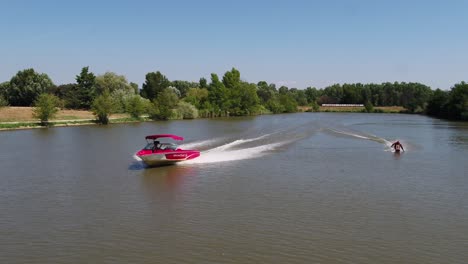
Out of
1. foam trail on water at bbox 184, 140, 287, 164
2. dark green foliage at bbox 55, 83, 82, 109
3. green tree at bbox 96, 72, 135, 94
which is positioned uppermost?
green tree at bbox 96, 72, 135, 94

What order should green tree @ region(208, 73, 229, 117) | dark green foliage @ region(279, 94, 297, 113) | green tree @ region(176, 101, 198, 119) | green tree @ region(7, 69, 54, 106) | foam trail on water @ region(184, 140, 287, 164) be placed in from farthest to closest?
dark green foliage @ region(279, 94, 297, 113) → green tree @ region(208, 73, 229, 117) → green tree @ region(7, 69, 54, 106) → green tree @ region(176, 101, 198, 119) → foam trail on water @ region(184, 140, 287, 164)

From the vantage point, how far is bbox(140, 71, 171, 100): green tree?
13162 cm

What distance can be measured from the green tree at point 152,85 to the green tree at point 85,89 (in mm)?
36548

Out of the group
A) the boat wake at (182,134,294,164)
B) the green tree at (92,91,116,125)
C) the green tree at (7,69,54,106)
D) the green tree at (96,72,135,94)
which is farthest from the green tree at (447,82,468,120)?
the green tree at (7,69,54,106)

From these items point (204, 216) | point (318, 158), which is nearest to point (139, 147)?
point (318, 158)

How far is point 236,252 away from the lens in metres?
12.5

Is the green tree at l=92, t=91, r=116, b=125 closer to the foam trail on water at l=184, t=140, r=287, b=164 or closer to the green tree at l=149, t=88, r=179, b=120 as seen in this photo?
the green tree at l=149, t=88, r=179, b=120

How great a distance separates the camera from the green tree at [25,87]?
9894cm

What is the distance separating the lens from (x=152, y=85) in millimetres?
131500

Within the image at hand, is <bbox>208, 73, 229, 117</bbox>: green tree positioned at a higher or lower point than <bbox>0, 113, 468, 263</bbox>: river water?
higher

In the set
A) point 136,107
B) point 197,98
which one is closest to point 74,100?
point 136,107

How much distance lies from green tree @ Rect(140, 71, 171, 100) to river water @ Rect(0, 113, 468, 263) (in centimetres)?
10115

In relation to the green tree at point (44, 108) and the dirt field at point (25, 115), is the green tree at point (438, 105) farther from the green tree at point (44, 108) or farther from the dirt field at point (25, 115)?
the green tree at point (44, 108)

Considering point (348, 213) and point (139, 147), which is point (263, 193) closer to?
point (348, 213)
